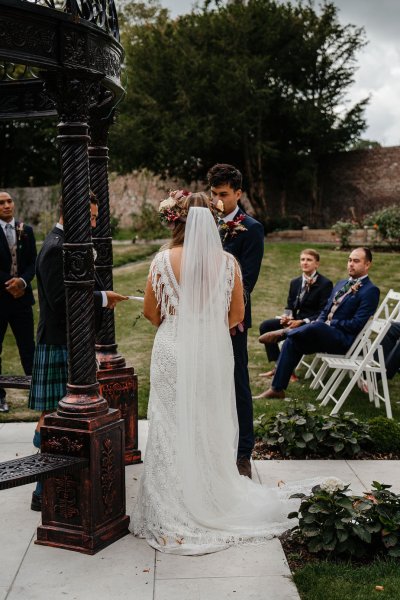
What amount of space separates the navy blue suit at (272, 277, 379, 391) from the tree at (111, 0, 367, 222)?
658 inches

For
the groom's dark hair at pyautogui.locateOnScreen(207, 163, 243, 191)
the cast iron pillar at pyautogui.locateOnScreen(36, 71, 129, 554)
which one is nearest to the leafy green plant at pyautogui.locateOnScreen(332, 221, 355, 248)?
the groom's dark hair at pyautogui.locateOnScreen(207, 163, 243, 191)

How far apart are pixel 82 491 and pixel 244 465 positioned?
1513mm

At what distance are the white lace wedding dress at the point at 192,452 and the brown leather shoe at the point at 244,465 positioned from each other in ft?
2.30

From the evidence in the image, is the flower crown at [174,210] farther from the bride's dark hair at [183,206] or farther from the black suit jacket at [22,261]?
the black suit jacket at [22,261]

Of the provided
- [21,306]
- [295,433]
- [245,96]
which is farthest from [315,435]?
[245,96]

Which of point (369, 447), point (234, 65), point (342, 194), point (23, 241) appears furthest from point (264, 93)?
point (369, 447)

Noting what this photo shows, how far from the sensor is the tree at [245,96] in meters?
23.8

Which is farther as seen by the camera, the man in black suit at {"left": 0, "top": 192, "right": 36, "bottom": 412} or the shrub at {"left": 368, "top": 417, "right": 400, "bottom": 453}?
the man in black suit at {"left": 0, "top": 192, "right": 36, "bottom": 412}

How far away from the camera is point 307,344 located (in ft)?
25.0

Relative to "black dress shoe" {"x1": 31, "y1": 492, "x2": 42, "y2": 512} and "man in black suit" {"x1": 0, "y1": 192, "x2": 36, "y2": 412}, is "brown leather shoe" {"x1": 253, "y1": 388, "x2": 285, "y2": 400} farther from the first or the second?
"black dress shoe" {"x1": 31, "y1": 492, "x2": 42, "y2": 512}

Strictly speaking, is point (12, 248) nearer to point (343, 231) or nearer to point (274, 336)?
point (274, 336)

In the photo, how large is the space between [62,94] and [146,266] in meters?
13.6

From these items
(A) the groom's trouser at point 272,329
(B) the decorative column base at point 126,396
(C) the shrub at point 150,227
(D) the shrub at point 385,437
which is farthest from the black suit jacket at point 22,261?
(C) the shrub at point 150,227

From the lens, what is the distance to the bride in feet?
14.3
